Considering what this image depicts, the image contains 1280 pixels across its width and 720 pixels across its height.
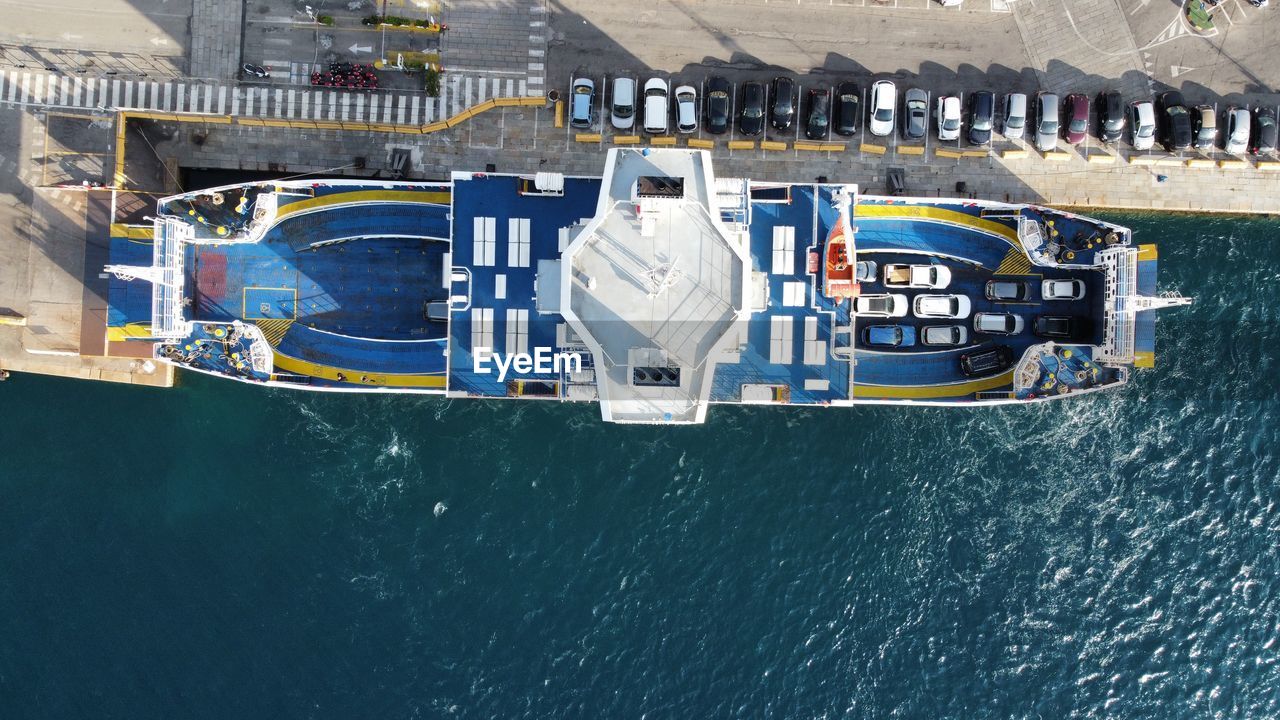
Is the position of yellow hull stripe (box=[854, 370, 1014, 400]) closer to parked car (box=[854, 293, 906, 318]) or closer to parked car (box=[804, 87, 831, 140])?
parked car (box=[854, 293, 906, 318])

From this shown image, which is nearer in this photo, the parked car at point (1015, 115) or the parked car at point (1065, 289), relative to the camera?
the parked car at point (1065, 289)

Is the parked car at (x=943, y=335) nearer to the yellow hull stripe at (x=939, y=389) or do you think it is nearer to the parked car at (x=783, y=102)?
the yellow hull stripe at (x=939, y=389)

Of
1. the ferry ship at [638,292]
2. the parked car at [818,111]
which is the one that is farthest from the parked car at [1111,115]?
the parked car at [818,111]

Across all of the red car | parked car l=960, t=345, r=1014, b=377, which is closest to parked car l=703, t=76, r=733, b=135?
parked car l=960, t=345, r=1014, b=377

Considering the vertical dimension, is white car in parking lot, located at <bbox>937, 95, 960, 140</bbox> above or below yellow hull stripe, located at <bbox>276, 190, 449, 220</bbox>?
above

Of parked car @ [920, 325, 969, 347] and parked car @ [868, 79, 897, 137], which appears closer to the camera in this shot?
parked car @ [920, 325, 969, 347]

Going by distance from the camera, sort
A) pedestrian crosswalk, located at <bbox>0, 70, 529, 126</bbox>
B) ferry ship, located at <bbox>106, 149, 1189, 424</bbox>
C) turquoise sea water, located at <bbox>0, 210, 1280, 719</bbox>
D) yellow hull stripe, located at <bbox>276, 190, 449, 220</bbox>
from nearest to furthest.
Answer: ferry ship, located at <bbox>106, 149, 1189, 424</bbox>
yellow hull stripe, located at <bbox>276, 190, 449, 220</bbox>
turquoise sea water, located at <bbox>0, 210, 1280, 719</bbox>
pedestrian crosswalk, located at <bbox>0, 70, 529, 126</bbox>

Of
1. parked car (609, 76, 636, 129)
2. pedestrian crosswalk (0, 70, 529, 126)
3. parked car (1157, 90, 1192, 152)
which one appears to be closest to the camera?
parked car (609, 76, 636, 129)
